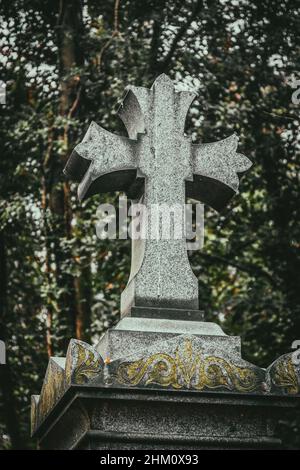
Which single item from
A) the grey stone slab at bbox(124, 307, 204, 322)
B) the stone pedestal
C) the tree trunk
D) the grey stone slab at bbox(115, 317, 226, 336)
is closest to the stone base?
the stone pedestal

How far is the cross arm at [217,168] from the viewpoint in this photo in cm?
526

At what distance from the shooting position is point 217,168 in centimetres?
530

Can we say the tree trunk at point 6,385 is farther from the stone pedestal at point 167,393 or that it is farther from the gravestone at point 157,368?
the stone pedestal at point 167,393

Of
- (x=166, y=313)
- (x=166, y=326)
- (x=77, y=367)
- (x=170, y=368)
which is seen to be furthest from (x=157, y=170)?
(x=77, y=367)

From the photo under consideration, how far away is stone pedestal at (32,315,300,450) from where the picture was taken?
4.25 meters

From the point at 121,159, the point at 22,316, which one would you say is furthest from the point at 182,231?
the point at 22,316

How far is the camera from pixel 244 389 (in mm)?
4387

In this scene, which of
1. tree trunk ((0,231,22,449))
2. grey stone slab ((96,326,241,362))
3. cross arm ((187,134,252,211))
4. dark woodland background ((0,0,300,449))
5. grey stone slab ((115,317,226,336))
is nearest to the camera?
grey stone slab ((96,326,241,362))

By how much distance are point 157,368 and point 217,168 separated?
1.47m

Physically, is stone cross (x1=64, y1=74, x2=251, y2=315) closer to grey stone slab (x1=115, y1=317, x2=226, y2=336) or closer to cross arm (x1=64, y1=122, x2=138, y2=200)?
cross arm (x1=64, y1=122, x2=138, y2=200)

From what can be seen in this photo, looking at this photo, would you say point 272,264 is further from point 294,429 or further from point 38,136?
point 38,136

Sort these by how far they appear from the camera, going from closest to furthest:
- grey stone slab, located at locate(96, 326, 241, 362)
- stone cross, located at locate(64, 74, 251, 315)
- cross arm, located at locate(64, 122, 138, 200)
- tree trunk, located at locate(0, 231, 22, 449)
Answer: grey stone slab, located at locate(96, 326, 241, 362) → stone cross, located at locate(64, 74, 251, 315) → cross arm, located at locate(64, 122, 138, 200) → tree trunk, located at locate(0, 231, 22, 449)

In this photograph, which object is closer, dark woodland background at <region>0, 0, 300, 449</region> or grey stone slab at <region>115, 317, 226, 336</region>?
grey stone slab at <region>115, 317, 226, 336</region>

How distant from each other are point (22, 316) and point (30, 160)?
6.51 ft
